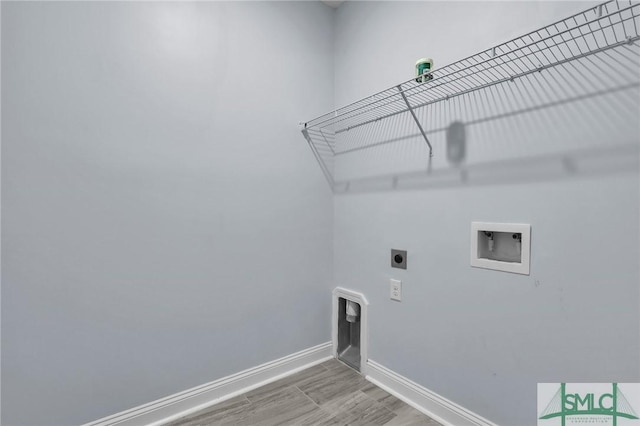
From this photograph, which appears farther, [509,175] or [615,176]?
[509,175]

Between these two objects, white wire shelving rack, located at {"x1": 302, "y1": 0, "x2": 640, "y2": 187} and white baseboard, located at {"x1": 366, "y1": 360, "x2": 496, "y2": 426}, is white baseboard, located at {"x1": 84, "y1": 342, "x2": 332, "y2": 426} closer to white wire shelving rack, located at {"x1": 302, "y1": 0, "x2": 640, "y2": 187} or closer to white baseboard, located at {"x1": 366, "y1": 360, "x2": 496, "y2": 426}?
white baseboard, located at {"x1": 366, "y1": 360, "x2": 496, "y2": 426}

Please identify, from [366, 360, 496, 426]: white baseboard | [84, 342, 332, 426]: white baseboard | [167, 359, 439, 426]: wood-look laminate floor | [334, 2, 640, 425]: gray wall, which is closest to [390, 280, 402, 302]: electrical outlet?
[334, 2, 640, 425]: gray wall

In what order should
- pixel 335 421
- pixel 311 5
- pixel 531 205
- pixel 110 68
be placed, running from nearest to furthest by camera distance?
pixel 531 205
pixel 110 68
pixel 335 421
pixel 311 5

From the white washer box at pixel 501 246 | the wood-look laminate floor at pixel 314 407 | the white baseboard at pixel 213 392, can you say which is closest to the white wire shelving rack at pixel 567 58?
the white washer box at pixel 501 246

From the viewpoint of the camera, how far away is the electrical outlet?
1616 millimetres

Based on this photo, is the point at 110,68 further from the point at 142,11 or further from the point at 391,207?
the point at 391,207

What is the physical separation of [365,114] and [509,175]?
0.88 metres

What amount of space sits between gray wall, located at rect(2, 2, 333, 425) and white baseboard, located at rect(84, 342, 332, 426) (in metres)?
0.05

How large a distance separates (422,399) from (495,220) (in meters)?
0.99

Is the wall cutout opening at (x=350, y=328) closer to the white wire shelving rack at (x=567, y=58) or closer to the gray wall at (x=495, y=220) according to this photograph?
the gray wall at (x=495, y=220)

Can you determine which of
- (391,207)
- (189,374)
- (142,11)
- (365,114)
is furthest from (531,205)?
(142,11)

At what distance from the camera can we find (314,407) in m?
1.52

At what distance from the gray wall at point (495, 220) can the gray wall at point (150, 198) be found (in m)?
0.48

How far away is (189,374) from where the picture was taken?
1486mm
